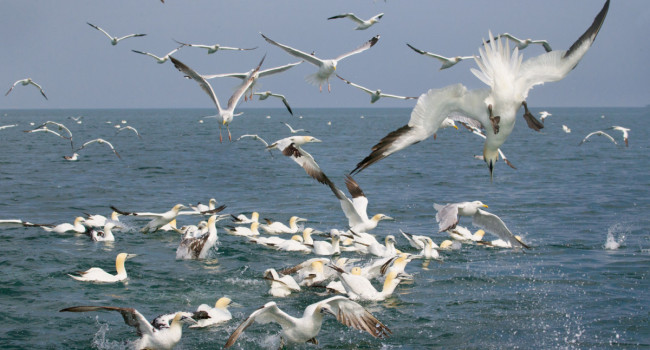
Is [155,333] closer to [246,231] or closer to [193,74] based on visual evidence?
[193,74]

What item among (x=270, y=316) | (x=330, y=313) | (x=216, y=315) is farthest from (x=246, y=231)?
(x=330, y=313)

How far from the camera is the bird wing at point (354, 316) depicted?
853cm

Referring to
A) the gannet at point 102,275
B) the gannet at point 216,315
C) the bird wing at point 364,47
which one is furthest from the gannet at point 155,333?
the bird wing at point 364,47

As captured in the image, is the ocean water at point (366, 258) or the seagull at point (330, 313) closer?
the seagull at point (330, 313)

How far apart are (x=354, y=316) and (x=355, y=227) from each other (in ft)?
21.2

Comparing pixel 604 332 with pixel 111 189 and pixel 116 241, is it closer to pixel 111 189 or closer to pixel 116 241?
pixel 116 241

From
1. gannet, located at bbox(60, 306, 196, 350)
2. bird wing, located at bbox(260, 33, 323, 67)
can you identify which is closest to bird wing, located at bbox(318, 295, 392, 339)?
gannet, located at bbox(60, 306, 196, 350)

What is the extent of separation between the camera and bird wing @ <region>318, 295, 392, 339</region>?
28.0 feet

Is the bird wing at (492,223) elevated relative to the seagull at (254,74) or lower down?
lower down

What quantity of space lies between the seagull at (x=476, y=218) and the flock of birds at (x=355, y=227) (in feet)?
0.07

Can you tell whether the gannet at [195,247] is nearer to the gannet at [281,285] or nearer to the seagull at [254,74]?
the gannet at [281,285]

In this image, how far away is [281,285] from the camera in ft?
37.0

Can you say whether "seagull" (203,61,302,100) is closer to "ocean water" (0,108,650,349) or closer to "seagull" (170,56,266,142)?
"seagull" (170,56,266,142)

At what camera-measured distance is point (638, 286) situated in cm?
1210
